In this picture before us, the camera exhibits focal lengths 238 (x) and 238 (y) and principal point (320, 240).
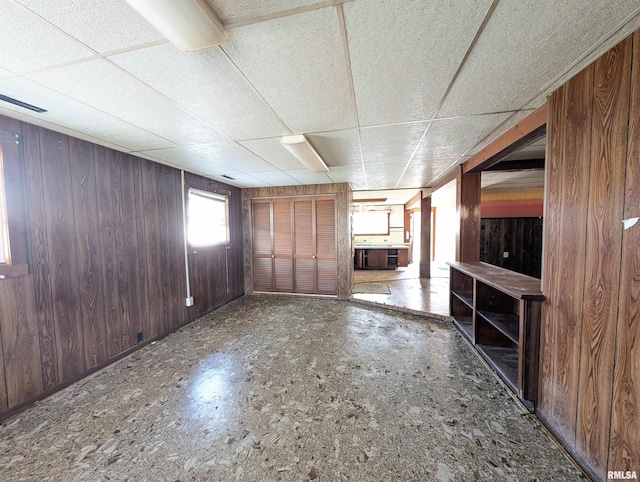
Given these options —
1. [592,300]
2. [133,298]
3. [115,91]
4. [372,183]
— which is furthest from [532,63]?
[133,298]

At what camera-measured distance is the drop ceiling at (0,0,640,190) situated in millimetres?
995

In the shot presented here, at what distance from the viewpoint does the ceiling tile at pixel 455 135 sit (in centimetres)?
201

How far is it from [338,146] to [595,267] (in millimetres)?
2190

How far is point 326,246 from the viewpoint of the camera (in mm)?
4762

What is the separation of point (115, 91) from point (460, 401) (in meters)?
3.29

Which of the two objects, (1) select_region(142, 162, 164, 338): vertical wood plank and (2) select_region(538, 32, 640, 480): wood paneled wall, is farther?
(1) select_region(142, 162, 164, 338): vertical wood plank

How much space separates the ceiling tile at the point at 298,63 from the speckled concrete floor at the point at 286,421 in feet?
7.42

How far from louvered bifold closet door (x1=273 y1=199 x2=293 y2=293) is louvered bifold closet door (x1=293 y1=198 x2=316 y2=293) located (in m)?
Answer: 0.13

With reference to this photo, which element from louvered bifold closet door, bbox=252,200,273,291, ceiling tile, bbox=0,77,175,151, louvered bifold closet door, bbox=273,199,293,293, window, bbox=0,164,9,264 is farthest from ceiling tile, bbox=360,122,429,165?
window, bbox=0,164,9,264

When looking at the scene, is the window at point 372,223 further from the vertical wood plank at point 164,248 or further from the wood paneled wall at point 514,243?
the vertical wood plank at point 164,248

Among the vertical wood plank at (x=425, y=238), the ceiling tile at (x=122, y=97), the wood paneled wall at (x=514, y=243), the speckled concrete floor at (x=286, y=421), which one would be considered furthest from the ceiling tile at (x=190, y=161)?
the wood paneled wall at (x=514, y=243)

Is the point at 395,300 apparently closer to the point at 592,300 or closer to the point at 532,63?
the point at 592,300

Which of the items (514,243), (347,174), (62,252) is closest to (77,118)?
(62,252)

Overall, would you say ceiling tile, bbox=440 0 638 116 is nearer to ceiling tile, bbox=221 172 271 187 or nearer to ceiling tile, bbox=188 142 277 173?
ceiling tile, bbox=188 142 277 173
